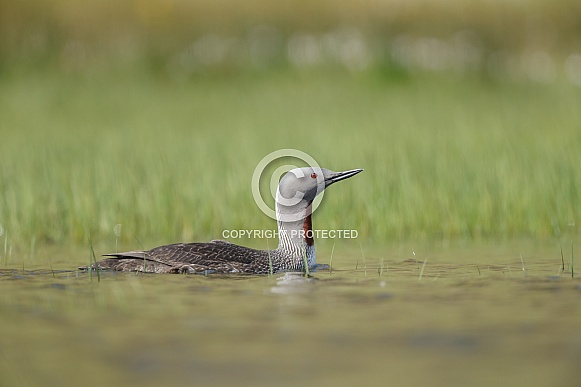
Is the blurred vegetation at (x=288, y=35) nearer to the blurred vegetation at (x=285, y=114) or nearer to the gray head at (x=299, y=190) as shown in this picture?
the blurred vegetation at (x=285, y=114)

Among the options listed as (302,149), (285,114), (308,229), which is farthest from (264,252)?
(285,114)

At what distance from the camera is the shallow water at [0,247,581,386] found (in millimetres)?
4480

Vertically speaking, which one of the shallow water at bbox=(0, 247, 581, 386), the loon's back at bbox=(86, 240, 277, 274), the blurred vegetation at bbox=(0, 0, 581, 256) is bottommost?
the shallow water at bbox=(0, 247, 581, 386)

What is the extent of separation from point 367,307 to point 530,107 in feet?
49.6

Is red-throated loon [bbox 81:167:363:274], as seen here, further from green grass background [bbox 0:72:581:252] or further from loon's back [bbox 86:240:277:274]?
green grass background [bbox 0:72:581:252]

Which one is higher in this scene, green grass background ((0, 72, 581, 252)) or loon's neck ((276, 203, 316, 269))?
green grass background ((0, 72, 581, 252))

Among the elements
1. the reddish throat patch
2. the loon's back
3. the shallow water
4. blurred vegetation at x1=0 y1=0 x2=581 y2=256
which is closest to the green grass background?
blurred vegetation at x1=0 y1=0 x2=581 y2=256

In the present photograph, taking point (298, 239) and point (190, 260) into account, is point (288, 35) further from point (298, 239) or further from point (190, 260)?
point (190, 260)

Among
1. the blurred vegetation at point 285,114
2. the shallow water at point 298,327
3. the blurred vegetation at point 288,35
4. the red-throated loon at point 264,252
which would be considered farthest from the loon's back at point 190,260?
the blurred vegetation at point 288,35

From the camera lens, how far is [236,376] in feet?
14.5

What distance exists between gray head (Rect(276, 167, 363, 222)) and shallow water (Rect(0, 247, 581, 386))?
87 cm

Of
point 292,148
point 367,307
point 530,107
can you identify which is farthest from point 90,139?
point 367,307

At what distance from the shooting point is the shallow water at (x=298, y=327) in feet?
14.7

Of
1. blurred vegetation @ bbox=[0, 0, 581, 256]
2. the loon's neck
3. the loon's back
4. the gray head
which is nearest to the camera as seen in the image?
→ the loon's back
